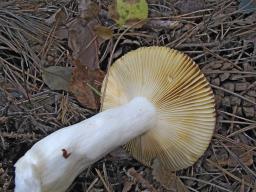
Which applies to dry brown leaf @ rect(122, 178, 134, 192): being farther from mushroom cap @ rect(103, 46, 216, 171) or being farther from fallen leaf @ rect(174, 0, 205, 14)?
fallen leaf @ rect(174, 0, 205, 14)

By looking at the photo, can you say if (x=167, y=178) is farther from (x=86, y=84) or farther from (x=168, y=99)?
(x=86, y=84)

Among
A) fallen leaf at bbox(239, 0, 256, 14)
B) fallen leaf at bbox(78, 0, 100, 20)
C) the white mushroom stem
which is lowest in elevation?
the white mushroom stem

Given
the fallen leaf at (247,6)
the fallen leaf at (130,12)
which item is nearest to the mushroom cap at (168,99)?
the fallen leaf at (130,12)

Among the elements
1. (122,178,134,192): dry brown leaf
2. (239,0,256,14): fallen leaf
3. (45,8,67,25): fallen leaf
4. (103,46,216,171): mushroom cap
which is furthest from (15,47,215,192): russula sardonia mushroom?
(239,0,256,14): fallen leaf

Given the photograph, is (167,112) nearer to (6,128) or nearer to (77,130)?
(77,130)

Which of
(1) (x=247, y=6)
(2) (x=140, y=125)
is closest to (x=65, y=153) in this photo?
(2) (x=140, y=125)

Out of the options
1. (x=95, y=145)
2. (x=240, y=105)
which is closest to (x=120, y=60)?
(x=95, y=145)

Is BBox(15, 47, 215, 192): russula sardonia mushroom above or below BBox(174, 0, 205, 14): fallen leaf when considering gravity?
below
